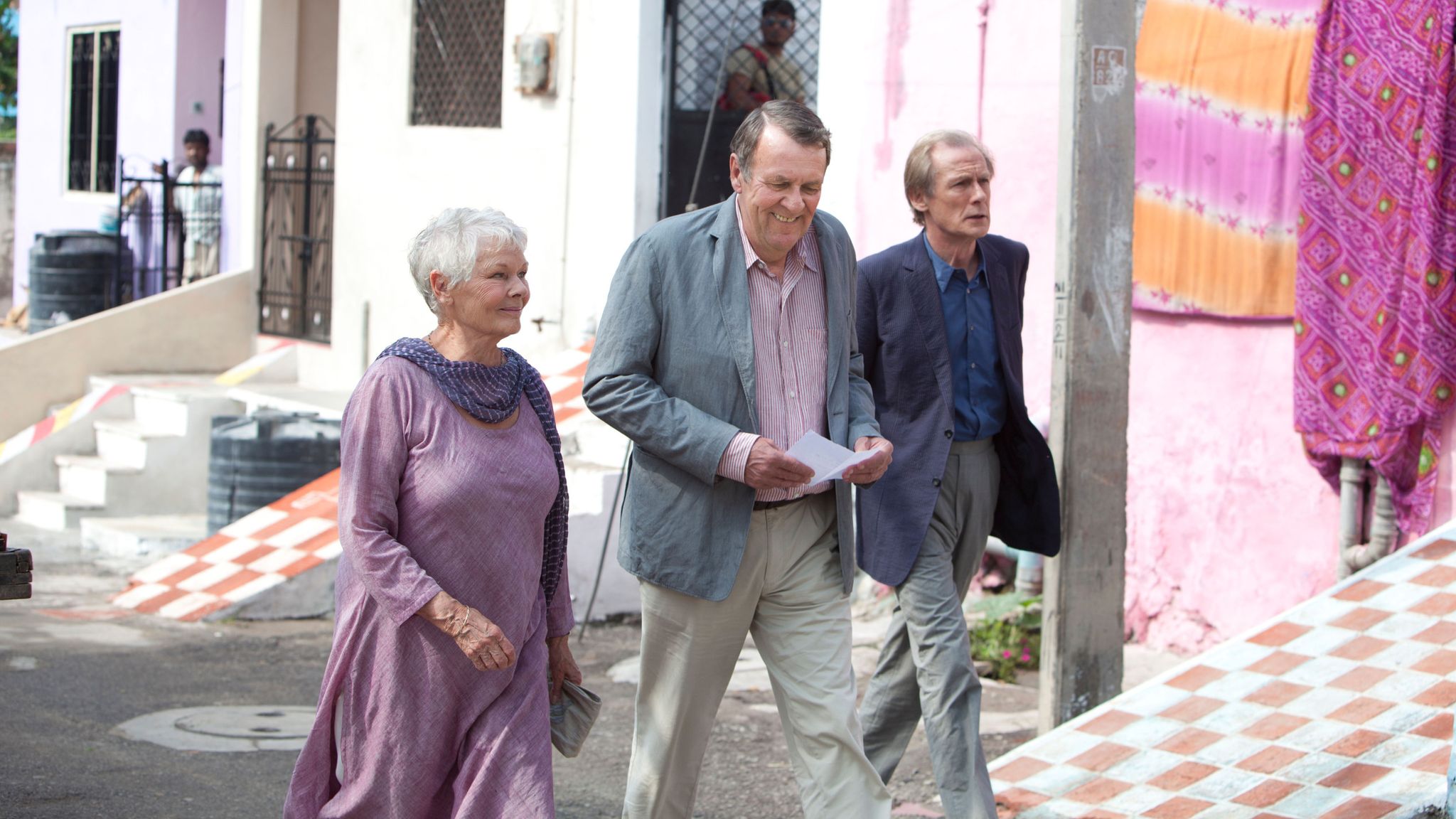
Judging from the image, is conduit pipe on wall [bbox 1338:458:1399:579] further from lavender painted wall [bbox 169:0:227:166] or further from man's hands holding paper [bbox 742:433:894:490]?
lavender painted wall [bbox 169:0:227:166]

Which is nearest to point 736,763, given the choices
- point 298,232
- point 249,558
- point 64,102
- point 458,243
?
point 458,243

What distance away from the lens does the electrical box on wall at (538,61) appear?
10.2 meters

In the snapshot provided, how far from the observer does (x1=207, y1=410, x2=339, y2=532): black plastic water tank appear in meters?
9.19

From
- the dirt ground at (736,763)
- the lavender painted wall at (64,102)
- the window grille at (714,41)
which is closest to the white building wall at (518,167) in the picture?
the window grille at (714,41)

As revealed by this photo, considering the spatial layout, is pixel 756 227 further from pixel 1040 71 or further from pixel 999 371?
pixel 1040 71

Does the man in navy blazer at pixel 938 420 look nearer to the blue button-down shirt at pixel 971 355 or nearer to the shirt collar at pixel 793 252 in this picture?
the blue button-down shirt at pixel 971 355

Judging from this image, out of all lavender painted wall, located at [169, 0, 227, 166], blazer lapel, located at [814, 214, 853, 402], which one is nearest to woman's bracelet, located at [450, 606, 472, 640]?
blazer lapel, located at [814, 214, 853, 402]

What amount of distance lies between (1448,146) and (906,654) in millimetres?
3045

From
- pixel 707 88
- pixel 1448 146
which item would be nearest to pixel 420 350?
pixel 1448 146

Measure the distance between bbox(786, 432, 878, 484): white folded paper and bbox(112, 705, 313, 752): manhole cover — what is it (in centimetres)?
279

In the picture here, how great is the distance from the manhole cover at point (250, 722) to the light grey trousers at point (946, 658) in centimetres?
231

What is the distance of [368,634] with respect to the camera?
3363mm

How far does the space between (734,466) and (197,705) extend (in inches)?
137

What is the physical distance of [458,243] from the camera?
3.43m
